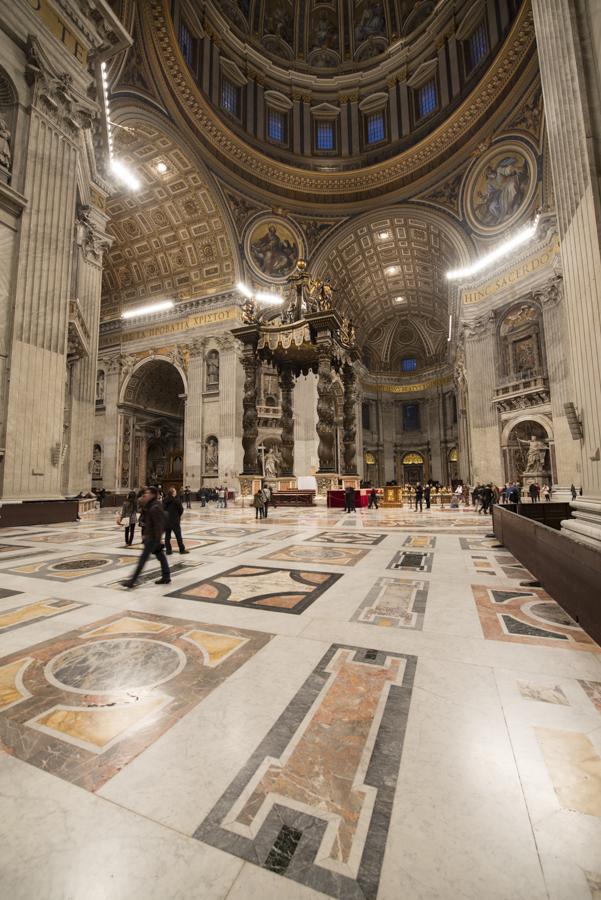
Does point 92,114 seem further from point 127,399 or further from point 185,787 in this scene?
point 127,399

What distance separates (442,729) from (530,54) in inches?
961

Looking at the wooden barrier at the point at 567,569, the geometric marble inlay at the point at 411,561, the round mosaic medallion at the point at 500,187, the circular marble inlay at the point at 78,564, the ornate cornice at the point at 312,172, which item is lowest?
the geometric marble inlay at the point at 411,561

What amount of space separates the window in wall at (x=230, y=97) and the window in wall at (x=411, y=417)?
972 inches

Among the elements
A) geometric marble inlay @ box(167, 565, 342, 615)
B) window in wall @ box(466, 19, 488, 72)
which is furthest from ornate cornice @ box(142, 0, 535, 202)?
geometric marble inlay @ box(167, 565, 342, 615)

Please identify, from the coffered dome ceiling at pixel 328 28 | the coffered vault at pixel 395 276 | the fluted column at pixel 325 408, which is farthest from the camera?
the coffered vault at pixel 395 276

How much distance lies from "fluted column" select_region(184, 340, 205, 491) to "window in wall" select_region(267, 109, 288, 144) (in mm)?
12752

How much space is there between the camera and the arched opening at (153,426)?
2445cm

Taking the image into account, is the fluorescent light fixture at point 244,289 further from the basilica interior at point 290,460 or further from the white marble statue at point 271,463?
the white marble statue at point 271,463

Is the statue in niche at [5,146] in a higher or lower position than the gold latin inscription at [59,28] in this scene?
lower

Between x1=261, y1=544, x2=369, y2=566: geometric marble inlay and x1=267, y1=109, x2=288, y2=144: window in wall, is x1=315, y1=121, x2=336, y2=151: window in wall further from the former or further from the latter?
x1=261, y1=544, x2=369, y2=566: geometric marble inlay

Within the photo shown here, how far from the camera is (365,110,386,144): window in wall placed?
74.7 ft

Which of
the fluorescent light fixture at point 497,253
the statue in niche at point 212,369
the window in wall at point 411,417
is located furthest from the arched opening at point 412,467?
the statue in niche at point 212,369

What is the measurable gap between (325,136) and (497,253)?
43.9ft

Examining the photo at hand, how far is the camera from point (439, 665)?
192cm
